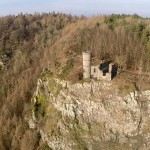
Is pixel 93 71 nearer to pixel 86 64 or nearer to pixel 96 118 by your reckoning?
pixel 86 64

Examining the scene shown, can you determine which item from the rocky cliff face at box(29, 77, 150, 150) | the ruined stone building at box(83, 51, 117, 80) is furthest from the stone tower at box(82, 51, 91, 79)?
the rocky cliff face at box(29, 77, 150, 150)

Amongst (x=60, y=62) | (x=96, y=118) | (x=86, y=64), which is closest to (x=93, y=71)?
(x=86, y=64)

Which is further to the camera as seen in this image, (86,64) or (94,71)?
(94,71)

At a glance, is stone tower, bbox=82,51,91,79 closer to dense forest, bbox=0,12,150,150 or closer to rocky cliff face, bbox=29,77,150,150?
rocky cliff face, bbox=29,77,150,150

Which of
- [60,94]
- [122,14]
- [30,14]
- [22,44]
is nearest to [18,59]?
[22,44]

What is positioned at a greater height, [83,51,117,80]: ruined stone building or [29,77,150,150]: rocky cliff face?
[83,51,117,80]: ruined stone building

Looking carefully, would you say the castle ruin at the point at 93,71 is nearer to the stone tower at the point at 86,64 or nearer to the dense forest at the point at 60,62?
the stone tower at the point at 86,64

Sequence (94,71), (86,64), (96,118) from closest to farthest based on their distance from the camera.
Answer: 1. (96,118)
2. (86,64)
3. (94,71)
